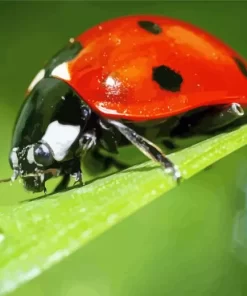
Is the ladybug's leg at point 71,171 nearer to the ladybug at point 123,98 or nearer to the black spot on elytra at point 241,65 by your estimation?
the ladybug at point 123,98

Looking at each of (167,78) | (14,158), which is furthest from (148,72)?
(14,158)

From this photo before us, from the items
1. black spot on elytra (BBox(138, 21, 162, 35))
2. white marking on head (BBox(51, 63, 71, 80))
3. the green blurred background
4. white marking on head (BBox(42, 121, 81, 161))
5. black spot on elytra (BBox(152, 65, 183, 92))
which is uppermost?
black spot on elytra (BBox(138, 21, 162, 35))

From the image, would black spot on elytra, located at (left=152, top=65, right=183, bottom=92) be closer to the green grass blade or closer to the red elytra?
the red elytra

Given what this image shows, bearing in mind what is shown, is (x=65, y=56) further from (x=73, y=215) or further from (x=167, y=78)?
(x=73, y=215)

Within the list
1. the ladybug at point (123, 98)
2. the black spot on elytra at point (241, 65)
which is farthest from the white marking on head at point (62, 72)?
the black spot on elytra at point (241, 65)

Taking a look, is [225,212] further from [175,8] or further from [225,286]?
[175,8]

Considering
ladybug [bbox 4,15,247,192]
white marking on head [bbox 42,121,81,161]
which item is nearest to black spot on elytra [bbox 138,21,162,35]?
ladybug [bbox 4,15,247,192]
